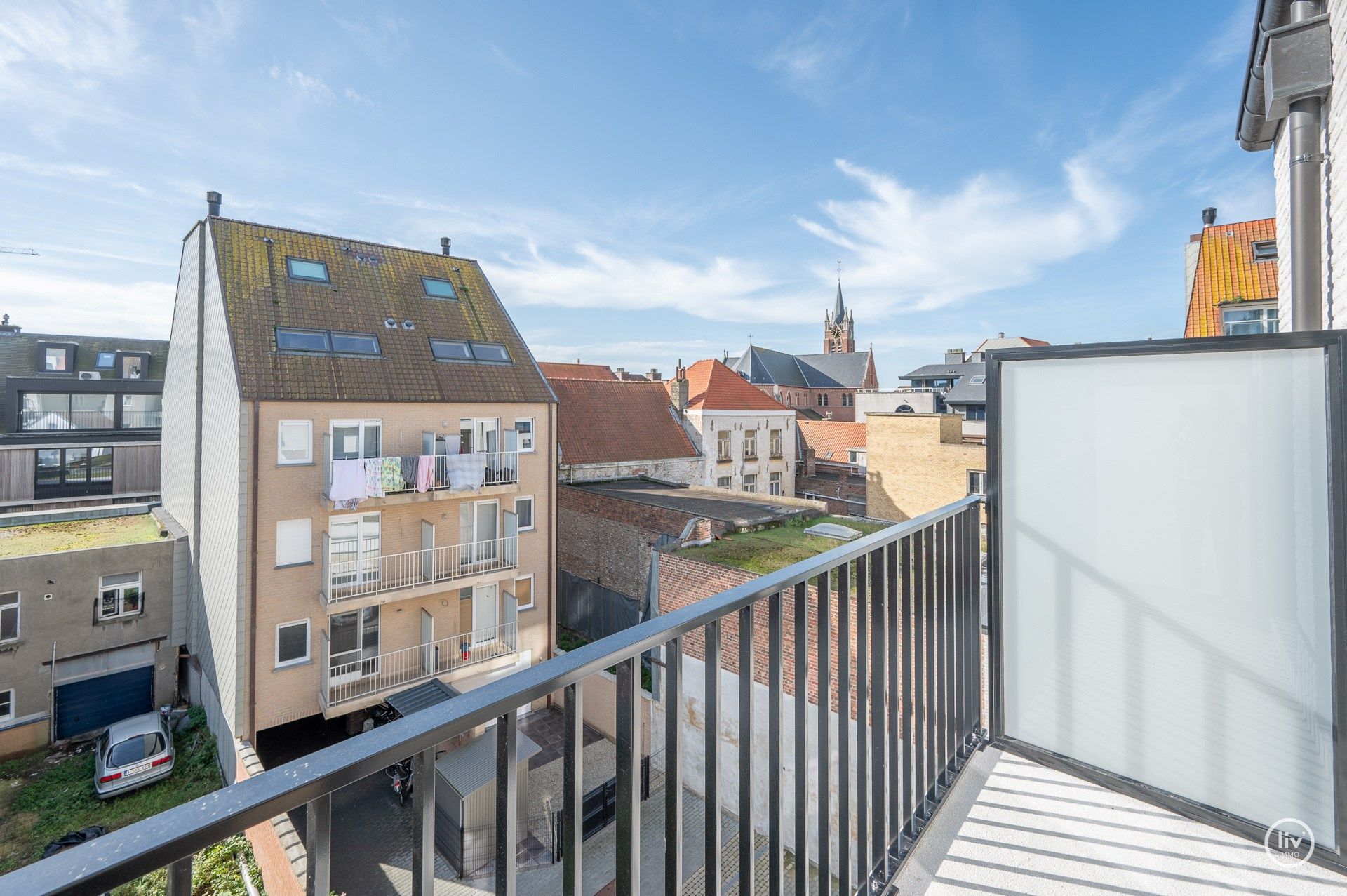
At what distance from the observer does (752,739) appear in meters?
1.26

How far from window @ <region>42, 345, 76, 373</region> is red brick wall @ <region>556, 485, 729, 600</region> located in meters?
17.0

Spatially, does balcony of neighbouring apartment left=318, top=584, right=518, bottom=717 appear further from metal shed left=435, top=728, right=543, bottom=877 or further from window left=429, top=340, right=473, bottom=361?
metal shed left=435, top=728, right=543, bottom=877

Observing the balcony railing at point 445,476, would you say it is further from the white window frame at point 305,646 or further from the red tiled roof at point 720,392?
the red tiled roof at point 720,392

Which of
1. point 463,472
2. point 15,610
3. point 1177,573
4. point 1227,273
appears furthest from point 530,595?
point 1227,273

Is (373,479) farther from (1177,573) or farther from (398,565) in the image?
(1177,573)

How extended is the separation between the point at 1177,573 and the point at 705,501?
40.9 feet

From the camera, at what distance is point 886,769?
1.73m

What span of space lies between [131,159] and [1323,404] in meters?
12.5

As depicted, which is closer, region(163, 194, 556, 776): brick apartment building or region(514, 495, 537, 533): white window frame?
region(163, 194, 556, 776): brick apartment building

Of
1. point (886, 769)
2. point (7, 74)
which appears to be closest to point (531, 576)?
point (7, 74)

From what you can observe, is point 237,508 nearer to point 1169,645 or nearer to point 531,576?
point 531,576

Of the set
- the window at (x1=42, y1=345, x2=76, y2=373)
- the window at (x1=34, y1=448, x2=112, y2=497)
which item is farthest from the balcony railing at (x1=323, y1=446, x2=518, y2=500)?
the window at (x1=42, y1=345, x2=76, y2=373)

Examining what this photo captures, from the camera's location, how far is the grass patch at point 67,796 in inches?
307

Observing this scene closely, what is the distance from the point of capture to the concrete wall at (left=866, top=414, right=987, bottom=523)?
18594 mm
